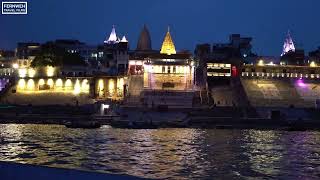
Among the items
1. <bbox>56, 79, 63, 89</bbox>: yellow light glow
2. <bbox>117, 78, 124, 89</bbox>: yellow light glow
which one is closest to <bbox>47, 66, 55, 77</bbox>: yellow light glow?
<bbox>56, 79, 63, 89</bbox>: yellow light glow

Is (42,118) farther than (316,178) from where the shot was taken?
Yes

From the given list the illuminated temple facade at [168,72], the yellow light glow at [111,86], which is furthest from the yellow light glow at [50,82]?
the illuminated temple facade at [168,72]

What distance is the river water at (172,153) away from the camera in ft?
55.3

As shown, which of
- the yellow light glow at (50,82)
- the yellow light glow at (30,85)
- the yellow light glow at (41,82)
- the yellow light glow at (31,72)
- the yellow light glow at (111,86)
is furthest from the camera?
the yellow light glow at (31,72)

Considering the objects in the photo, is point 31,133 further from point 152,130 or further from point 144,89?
point 144,89

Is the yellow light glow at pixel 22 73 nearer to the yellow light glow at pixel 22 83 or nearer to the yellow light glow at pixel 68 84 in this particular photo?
the yellow light glow at pixel 22 83

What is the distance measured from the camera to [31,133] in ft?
99.3

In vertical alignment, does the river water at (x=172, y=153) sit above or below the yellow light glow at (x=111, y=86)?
below

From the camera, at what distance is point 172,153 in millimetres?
21531

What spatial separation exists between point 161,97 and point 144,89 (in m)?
2.31

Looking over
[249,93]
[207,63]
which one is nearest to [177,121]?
[249,93]

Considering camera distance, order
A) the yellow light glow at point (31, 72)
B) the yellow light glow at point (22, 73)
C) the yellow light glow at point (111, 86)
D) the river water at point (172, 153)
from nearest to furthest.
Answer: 1. the river water at point (172, 153)
2. the yellow light glow at point (111, 86)
3. the yellow light glow at point (22, 73)
4. the yellow light glow at point (31, 72)

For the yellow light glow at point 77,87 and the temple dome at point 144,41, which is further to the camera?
the temple dome at point 144,41

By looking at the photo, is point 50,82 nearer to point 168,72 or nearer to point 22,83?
point 22,83
